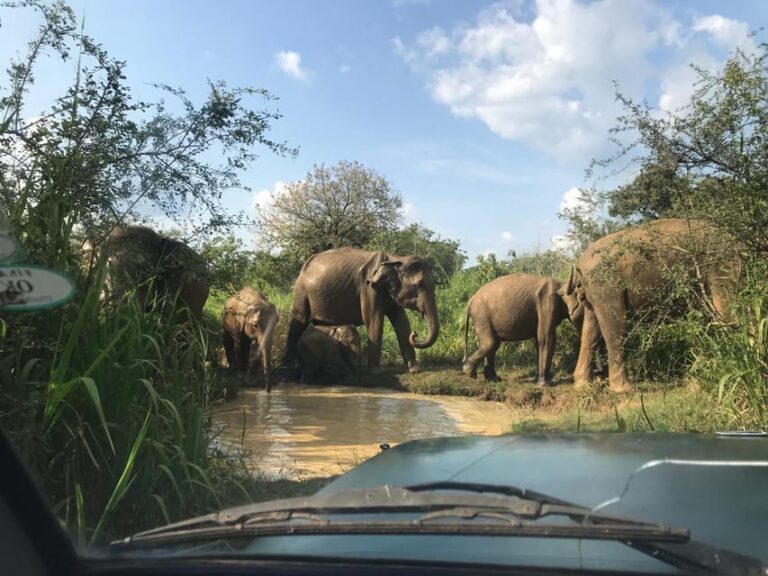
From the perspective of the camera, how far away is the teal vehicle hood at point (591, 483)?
1.60 metres

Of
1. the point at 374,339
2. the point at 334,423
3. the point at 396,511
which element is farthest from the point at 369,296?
the point at 396,511

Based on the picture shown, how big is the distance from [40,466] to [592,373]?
30.7 feet

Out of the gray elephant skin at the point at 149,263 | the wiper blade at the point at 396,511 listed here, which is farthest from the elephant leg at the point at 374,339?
the wiper blade at the point at 396,511

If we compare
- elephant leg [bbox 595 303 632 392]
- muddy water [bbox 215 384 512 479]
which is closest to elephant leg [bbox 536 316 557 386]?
elephant leg [bbox 595 303 632 392]

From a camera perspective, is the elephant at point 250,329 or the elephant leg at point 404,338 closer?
the elephant at point 250,329

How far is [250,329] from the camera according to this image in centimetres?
1227

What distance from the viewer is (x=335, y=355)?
1451cm

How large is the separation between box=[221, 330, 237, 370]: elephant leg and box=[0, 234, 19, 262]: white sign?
9.92 metres

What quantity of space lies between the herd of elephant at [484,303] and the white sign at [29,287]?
3.34 meters

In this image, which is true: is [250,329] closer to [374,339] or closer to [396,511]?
[374,339]

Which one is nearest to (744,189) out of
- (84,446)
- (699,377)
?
(699,377)

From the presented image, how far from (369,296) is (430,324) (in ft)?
4.64

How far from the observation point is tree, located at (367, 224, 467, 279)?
25.5 meters

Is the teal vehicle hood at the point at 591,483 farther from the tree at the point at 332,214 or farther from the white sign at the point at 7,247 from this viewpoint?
the tree at the point at 332,214
